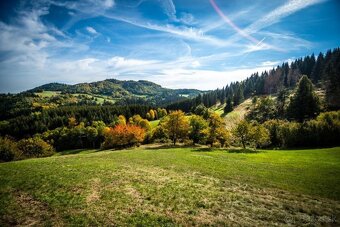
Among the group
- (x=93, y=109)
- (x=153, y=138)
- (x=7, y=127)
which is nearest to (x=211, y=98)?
(x=93, y=109)

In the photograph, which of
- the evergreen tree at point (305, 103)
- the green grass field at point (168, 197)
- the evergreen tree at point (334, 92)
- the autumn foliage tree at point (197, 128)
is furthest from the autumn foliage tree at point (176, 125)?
the evergreen tree at point (334, 92)

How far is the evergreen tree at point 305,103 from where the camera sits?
7825cm

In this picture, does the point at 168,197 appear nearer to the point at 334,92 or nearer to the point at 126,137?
the point at 126,137

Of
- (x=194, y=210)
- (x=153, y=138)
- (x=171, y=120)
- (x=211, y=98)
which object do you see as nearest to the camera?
(x=194, y=210)

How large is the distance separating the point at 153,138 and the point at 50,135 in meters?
64.2

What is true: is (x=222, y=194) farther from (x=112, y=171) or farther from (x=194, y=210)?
(x=112, y=171)

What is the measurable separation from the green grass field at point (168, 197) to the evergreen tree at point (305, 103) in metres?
62.3

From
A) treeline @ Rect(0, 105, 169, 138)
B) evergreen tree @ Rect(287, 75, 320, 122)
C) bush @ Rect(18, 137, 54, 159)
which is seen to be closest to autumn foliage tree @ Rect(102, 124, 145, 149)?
bush @ Rect(18, 137, 54, 159)

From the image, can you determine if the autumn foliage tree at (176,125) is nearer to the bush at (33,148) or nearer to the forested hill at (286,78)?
the bush at (33,148)

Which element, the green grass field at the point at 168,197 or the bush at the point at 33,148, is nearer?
the green grass field at the point at 168,197

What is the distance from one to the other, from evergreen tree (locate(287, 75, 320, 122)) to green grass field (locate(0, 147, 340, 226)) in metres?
62.3

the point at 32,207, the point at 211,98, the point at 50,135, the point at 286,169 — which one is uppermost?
the point at 211,98

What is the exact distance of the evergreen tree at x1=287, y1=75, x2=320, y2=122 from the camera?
78250 millimetres

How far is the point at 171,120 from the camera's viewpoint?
213 ft
